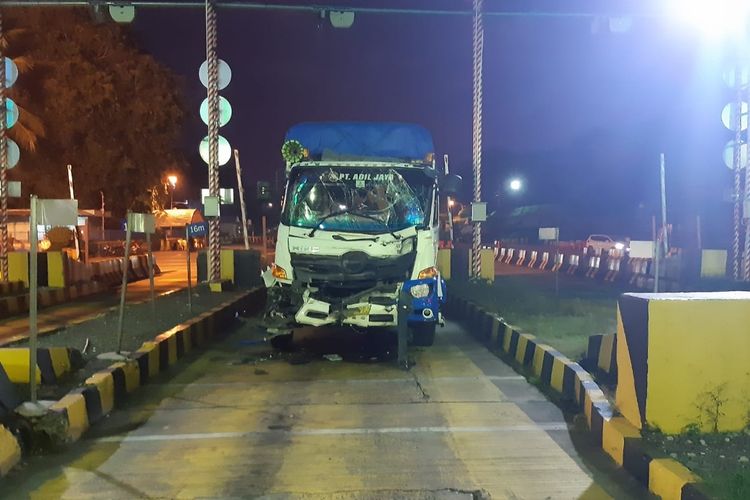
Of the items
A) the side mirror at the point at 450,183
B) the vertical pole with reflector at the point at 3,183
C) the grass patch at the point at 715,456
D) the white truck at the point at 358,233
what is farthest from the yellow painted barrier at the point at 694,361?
the vertical pole with reflector at the point at 3,183

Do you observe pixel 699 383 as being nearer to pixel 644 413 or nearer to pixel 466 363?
pixel 644 413

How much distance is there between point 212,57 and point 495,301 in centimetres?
904

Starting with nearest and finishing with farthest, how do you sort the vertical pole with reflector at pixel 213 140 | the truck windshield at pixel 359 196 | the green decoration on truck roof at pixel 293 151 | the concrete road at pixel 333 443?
the concrete road at pixel 333 443, the truck windshield at pixel 359 196, the green decoration on truck roof at pixel 293 151, the vertical pole with reflector at pixel 213 140

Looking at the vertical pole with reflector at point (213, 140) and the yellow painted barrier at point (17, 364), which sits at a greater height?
the vertical pole with reflector at point (213, 140)

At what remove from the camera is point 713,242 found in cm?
3891

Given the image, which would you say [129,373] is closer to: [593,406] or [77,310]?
[593,406]

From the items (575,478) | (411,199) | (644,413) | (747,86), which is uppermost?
(747,86)

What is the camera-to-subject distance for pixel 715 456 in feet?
16.9

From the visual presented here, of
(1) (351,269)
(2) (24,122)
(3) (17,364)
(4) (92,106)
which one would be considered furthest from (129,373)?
(4) (92,106)

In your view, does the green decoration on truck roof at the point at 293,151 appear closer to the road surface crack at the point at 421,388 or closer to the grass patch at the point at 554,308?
the road surface crack at the point at 421,388

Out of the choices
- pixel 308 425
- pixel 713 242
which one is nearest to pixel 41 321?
pixel 308 425

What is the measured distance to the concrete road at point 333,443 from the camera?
17.1 feet

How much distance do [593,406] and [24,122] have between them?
29.7m

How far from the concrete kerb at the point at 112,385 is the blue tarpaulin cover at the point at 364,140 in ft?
11.4
